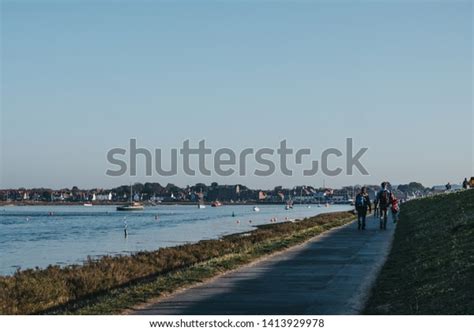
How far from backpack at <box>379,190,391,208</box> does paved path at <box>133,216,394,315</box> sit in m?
6.45

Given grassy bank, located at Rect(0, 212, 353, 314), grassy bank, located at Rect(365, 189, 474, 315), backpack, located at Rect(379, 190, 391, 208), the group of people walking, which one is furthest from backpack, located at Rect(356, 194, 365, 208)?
grassy bank, located at Rect(365, 189, 474, 315)

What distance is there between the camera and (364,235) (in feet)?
94.8

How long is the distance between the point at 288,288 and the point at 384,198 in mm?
14954

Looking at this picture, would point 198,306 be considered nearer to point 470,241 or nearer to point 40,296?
point 40,296

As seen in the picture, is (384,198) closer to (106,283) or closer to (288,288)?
(106,283)

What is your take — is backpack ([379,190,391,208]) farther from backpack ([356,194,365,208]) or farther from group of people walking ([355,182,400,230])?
backpack ([356,194,365,208])

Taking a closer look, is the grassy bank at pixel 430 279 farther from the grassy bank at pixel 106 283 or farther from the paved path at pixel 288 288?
the grassy bank at pixel 106 283

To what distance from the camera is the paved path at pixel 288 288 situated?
36.6 feet

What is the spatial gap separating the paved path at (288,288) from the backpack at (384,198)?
6.45m

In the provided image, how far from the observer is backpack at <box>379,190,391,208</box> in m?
27.2

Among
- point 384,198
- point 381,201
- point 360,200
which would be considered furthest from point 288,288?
point 360,200

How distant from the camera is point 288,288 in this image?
527 inches
